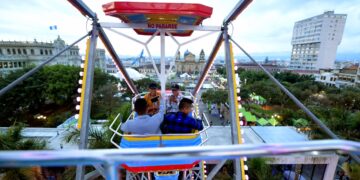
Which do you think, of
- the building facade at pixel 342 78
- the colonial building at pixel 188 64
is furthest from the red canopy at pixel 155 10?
the colonial building at pixel 188 64

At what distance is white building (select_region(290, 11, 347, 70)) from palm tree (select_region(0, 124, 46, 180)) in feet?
290

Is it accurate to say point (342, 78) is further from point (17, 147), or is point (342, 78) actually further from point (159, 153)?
point (17, 147)

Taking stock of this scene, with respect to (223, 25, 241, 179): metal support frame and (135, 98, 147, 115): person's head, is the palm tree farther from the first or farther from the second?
(223, 25, 241, 179): metal support frame

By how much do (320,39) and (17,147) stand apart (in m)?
89.7

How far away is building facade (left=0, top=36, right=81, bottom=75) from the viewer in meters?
33.9

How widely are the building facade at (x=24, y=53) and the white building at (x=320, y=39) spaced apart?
8703 cm

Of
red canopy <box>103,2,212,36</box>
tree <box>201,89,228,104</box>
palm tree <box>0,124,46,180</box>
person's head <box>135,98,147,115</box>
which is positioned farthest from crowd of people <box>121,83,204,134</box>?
tree <box>201,89,228,104</box>

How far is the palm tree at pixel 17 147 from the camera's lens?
490 cm

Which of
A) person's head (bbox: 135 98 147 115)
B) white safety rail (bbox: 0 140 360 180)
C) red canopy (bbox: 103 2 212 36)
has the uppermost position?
red canopy (bbox: 103 2 212 36)

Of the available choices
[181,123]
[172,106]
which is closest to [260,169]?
[172,106]

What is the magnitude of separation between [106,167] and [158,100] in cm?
375

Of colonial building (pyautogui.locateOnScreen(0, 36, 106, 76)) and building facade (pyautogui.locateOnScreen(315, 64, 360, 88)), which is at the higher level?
colonial building (pyautogui.locateOnScreen(0, 36, 106, 76))

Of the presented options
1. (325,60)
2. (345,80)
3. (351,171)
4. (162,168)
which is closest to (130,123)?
(162,168)

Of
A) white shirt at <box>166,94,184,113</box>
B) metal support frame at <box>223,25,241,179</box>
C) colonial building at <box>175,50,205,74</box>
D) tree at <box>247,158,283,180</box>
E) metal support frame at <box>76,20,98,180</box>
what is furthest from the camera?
colonial building at <box>175,50,205,74</box>
